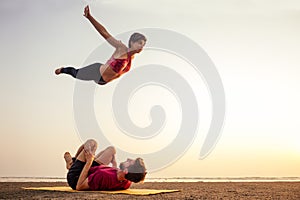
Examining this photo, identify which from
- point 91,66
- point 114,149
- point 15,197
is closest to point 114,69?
point 91,66

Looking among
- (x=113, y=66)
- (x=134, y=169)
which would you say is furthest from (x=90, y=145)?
(x=113, y=66)

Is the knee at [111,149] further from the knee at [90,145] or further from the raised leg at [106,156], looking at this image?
the knee at [90,145]

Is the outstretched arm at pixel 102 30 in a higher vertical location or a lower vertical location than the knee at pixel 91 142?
higher

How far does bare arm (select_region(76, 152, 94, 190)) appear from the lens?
7.68 meters

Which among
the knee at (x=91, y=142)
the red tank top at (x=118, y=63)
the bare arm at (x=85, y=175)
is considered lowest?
the bare arm at (x=85, y=175)

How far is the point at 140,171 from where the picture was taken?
738cm

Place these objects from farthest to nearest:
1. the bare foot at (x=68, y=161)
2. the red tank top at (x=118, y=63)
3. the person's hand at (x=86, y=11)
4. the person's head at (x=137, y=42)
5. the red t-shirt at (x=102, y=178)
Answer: the bare foot at (x=68, y=161)
the red t-shirt at (x=102, y=178)
the red tank top at (x=118, y=63)
the person's head at (x=137, y=42)
the person's hand at (x=86, y=11)

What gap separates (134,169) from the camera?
7410mm

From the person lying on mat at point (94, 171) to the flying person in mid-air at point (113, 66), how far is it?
110cm

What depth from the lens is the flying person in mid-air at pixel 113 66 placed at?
7.63 metres

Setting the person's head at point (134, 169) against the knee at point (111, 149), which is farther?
the knee at point (111, 149)

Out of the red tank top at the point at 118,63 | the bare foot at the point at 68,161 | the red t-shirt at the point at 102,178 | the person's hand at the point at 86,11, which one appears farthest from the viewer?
the bare foot at the point at 68,161

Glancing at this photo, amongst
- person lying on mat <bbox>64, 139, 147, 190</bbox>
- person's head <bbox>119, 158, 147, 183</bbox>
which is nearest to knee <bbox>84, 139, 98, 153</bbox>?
person lying on mat <bbox>64, 139, 147, 190</bbox>

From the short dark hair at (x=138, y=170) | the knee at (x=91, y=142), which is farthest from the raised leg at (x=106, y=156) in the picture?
the short dark hair at (x=138, y=170)
